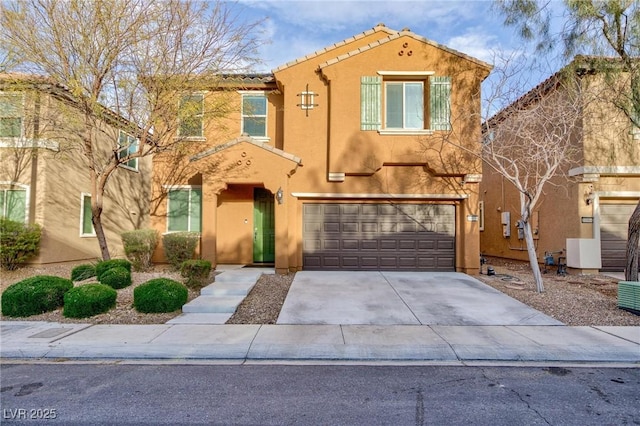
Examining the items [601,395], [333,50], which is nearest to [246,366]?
[601,395]

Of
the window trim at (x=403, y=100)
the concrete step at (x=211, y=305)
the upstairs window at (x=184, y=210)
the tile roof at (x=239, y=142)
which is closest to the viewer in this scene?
the concrete step at (x=211, y=305)

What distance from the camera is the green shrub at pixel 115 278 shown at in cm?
860

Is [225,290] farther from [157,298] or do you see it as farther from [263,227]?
[263,227]

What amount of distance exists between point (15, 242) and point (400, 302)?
35.5 ft

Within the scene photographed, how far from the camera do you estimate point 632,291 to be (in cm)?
725

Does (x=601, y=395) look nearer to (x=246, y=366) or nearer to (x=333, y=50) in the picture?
(x=246, y=366)

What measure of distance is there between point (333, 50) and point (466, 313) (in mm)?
9315

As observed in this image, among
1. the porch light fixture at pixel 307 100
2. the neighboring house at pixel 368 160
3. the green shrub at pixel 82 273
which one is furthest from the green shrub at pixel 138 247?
the porch light fixture at pixel 307 100

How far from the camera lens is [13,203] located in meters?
11.3

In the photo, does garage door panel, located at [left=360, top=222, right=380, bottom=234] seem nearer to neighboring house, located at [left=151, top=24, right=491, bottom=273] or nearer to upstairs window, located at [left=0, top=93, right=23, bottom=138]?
neighboring house, located at [left=151, top=24, right=491, bottom=273]

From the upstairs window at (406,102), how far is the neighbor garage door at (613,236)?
256 inches

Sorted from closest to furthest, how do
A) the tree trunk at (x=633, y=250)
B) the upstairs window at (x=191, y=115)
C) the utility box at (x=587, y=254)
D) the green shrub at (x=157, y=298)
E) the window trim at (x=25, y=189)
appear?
the green shrub at (x=157, y=298), the tree trunk at (x=633, y=250), the upstairs window at (x=191, y=115), the window trim at (x=25, y=189), the utility box at (x=587, y=254)

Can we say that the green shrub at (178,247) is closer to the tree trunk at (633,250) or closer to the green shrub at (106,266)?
the green shrub at (106,266)

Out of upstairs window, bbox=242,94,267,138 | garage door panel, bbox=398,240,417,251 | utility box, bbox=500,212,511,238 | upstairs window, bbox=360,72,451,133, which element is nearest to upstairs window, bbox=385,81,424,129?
upstairs window, bbox=360,72,451,133
